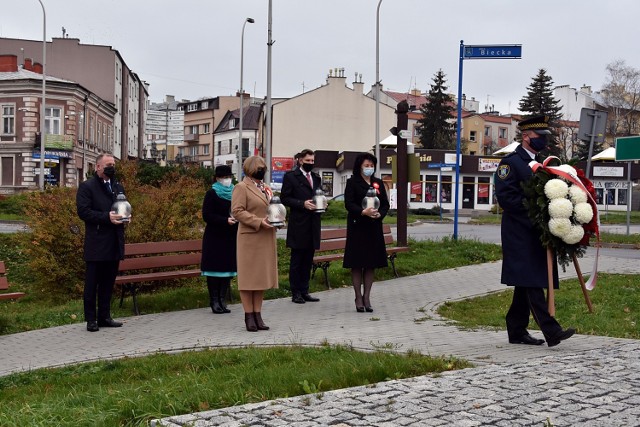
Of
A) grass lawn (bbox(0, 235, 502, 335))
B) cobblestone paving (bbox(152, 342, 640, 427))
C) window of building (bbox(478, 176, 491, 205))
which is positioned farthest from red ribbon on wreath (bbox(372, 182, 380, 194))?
window of building (bbox(478, 176, 491, 205))

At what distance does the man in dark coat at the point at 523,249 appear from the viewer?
7.42 meters

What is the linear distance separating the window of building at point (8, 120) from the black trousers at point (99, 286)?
180 feet

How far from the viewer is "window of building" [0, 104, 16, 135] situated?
6065cm

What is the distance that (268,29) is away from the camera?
37844mm

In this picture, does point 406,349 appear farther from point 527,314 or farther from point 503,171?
point 503,171

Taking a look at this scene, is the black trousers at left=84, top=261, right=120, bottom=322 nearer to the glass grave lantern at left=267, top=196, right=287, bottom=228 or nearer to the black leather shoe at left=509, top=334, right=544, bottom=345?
the glass grave lantern at left=267, top=196, right=287, bottom=228

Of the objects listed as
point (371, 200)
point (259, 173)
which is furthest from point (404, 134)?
point (259, 173)

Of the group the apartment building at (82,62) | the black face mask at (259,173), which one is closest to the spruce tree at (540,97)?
the apartment building at (82,62)

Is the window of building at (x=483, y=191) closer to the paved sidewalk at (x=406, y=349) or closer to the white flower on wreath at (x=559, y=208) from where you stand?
the paved sidewalk at (x=406, y=349)

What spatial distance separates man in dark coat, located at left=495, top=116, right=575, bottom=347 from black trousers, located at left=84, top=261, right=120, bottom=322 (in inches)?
180

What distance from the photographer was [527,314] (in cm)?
770

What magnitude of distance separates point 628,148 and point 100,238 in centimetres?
1509

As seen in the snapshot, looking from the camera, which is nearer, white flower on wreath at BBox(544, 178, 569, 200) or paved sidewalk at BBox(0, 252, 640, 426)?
paved sidewalk at BBox(0, 252, 640, 426)

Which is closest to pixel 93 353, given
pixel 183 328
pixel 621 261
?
pixel 183 328
